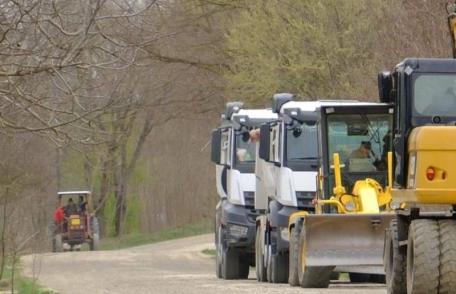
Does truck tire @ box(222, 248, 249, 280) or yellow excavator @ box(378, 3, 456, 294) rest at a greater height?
yellow excavator @ box(378, 3, 456, 294)

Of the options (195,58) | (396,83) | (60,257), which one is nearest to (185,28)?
(195,58)

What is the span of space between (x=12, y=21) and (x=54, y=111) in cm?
151

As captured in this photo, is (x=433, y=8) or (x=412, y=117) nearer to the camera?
(x=412, y=117)

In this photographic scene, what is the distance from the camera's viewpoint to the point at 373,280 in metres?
26.1

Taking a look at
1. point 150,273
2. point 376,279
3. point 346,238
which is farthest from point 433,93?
point 150,273

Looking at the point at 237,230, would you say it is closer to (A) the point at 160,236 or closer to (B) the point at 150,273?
(B) the point at 150,273

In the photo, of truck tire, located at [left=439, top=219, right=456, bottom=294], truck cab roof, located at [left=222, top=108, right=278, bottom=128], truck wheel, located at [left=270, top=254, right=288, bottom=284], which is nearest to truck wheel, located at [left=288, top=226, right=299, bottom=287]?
truck wheel, located at [left=270, top=254, right=288, bottom=284]

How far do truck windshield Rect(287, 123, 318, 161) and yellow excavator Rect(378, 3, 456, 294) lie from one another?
9266 mm

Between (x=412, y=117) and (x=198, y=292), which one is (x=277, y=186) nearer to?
(x=198, y=292)

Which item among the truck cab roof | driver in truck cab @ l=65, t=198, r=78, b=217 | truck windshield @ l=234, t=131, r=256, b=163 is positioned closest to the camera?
the truck cab roof

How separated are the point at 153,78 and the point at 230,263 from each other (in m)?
14.4

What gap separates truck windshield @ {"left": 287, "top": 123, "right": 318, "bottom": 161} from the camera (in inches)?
1029

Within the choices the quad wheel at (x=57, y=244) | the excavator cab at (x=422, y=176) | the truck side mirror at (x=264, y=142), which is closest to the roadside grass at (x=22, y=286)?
the truck side mirror at (x=264, y=142)

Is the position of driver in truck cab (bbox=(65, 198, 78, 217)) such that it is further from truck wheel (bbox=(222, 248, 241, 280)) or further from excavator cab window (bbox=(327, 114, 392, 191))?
excavator cab window (bbox=(327, 114, 392, 191))
